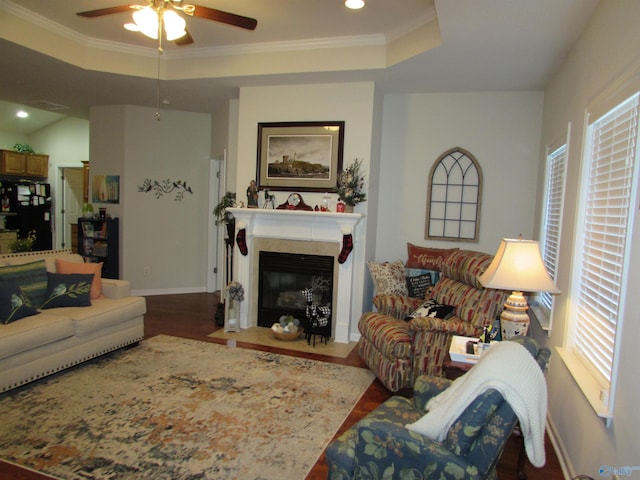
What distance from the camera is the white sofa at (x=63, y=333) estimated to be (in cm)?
297

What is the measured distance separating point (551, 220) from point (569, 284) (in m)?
1.19

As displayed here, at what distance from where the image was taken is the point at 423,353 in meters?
3.23

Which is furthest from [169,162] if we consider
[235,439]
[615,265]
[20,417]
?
[615,265]

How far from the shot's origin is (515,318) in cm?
257

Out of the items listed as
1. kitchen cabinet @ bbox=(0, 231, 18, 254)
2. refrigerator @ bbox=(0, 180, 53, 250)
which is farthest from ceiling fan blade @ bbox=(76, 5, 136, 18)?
refrigerator @ bbox=(0, 180, 53, 250)

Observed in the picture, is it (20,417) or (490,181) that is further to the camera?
(490,181)

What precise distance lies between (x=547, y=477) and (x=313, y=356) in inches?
84.4

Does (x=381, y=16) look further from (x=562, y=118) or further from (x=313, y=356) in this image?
(x=313, y=356)

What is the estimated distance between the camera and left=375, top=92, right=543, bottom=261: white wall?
14.7 feet

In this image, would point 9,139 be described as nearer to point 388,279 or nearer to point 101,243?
point 101,243

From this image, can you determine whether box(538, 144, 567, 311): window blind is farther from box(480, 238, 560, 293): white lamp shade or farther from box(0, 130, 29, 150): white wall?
box(0, 130, 29, 150): white wall

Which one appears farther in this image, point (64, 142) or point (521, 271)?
point (64, 142)

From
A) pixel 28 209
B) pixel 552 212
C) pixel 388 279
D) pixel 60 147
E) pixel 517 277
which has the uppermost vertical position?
pixel 60 147

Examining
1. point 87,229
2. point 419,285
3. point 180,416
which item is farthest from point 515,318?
point 87,229
